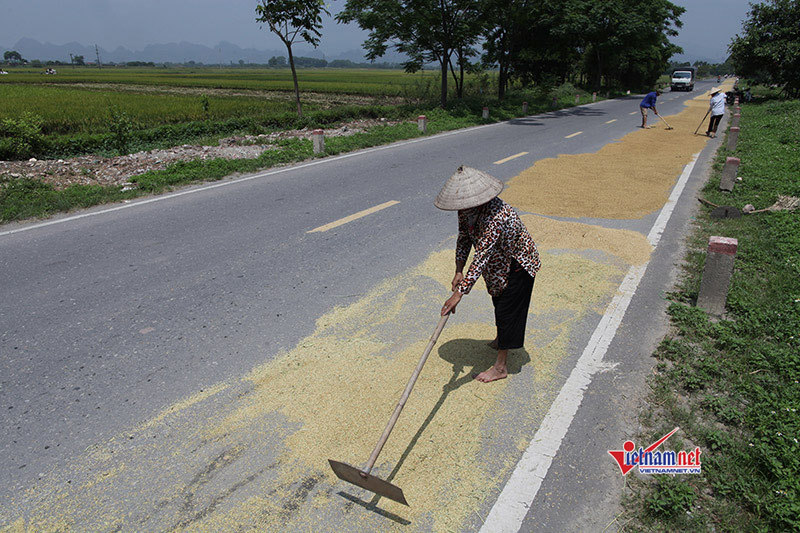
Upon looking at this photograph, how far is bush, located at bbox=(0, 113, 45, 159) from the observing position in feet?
35.8

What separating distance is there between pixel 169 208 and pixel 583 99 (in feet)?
109

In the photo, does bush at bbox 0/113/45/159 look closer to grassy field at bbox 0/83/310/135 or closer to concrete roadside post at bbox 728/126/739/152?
grassy field at bbox 0/83/310/135

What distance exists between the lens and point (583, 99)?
1341 inches

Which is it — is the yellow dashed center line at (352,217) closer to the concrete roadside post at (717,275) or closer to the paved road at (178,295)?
the paved road at (178,295)

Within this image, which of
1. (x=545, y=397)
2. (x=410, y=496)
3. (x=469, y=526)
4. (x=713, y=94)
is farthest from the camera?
(x=713, y=94)

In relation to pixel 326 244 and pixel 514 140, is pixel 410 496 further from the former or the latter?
pixel 514 140

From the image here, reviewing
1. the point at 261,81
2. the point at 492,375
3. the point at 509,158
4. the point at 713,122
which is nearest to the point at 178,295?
the point at 492,375

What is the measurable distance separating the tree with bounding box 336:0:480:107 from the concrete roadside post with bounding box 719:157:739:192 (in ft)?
44.3

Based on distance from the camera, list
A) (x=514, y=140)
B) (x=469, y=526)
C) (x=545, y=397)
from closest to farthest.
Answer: (x=469, y=526), (x=545, y=397), (x=514, y=140)

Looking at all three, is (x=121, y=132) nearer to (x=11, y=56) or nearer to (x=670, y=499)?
(x=670, y=499)

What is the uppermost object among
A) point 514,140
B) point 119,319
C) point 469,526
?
point 514,140

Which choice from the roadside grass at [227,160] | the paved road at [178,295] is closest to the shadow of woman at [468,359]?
the paved road at [178,295]

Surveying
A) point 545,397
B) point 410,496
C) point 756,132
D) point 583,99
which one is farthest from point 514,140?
point 583,99

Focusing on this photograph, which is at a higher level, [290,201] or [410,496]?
[290,201]
